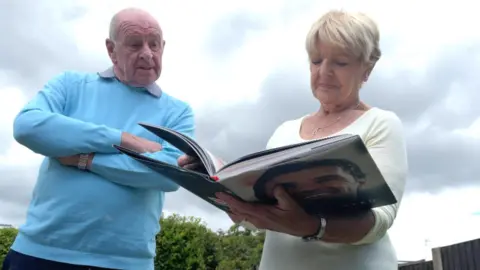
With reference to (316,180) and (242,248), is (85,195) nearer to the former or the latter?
(316,180)

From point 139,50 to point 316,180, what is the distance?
1.15 metres

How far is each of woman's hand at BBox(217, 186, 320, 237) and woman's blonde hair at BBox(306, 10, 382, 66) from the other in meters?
0.46

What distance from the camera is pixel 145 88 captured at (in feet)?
7.07

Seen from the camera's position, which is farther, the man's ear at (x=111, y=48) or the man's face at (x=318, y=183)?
the man's ear at (x=111, y=48)

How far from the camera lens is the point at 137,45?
2068 millimetres

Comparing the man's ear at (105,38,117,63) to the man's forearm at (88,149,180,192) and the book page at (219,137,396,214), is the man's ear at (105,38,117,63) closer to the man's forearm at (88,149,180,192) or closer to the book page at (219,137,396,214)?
the man's forearm at (88,149,180,192)

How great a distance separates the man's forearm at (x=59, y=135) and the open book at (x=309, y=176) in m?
0.63

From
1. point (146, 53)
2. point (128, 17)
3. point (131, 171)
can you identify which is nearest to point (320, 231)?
point (131, 171)

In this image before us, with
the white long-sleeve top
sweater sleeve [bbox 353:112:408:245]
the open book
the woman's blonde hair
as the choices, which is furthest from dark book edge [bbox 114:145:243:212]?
the woman's blonde hair

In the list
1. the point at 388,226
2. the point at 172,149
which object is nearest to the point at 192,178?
the point at 388,226

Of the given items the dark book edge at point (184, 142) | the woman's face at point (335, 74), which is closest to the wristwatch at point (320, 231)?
the dark book edge at point (184, 142)

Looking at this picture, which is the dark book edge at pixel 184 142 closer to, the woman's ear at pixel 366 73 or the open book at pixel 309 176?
the open book at pixel 309 176

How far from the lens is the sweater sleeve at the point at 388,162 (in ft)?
4.25

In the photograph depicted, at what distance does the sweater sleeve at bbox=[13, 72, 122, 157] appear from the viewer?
185 centimetres
